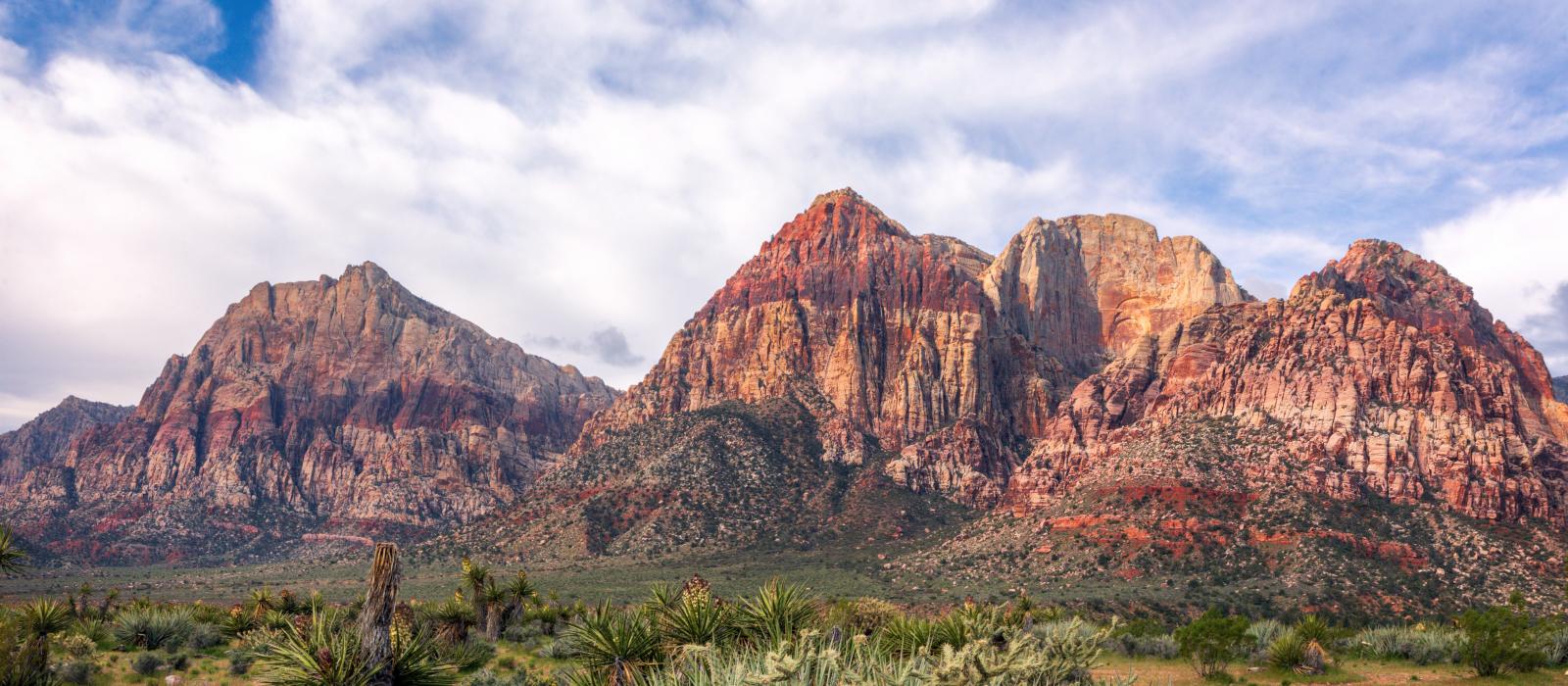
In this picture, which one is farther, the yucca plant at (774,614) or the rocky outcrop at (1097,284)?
the rocky outcrop at (1097,284)

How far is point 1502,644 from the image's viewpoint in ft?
92.0

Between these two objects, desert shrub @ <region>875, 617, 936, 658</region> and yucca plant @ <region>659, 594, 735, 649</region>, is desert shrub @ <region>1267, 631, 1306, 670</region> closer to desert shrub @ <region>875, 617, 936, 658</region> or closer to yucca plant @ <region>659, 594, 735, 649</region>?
desert shrub @ <region>875, 617, 936, 658</region>

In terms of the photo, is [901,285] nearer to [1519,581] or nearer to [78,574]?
[1519,581]

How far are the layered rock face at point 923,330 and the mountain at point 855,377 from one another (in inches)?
12.8

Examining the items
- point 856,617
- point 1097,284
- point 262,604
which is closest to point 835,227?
point 1097,284

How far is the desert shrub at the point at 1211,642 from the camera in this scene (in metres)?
30.7

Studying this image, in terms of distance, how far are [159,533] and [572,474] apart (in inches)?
3052

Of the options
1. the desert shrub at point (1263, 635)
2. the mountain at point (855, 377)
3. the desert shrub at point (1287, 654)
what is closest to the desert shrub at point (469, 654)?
the desert shrub at point (1287, 654)

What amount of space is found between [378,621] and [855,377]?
120 meters

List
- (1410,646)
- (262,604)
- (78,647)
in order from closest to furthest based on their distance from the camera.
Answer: (78,647), (1410,646), (262,604)

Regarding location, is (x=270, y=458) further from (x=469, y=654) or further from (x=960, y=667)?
(x=960, y=667)

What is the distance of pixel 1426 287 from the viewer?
109 m

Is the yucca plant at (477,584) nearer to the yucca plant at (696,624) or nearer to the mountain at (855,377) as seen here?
the yucca plant at (696,624)

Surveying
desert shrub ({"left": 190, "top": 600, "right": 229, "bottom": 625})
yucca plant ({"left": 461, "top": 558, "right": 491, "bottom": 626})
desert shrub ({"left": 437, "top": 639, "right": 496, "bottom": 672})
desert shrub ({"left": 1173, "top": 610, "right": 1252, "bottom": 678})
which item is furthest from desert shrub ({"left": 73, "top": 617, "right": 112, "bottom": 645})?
desert shrub ({"left": 1173, "top": 610, "right": 1252, "bottom": 678})
